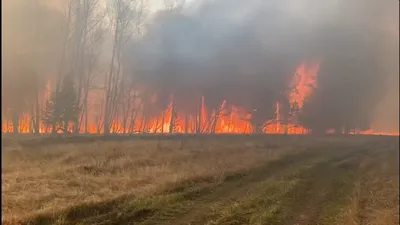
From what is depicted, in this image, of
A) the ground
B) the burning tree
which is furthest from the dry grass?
the burning tree

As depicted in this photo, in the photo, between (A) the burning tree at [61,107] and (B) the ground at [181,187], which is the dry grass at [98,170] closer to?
(B) the ground at [181,187]

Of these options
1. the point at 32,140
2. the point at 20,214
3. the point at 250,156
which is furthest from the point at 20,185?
the point at 250,156

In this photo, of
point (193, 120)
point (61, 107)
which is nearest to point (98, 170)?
point (61, 107)

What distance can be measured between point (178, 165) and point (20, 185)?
9.92 metres

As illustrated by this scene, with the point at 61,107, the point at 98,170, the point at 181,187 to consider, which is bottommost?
the point at 181,187

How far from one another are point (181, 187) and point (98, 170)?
4.77m

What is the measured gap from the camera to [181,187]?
16641mm

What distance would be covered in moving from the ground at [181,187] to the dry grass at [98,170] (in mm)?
41

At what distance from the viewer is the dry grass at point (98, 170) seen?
42.1 feet

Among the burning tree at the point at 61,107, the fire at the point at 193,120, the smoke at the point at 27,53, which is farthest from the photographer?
the fire at the point at 193,120

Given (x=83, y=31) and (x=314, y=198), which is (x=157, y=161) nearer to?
(x=83, y=31)

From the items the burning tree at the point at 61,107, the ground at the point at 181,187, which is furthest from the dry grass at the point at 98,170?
the burning tree at the point at 61,107

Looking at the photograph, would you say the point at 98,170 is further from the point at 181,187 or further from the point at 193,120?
the point at 193,120

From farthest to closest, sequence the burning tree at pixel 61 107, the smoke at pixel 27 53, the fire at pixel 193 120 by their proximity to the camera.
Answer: the fire at pixel 193 120
the burning tree at pixel 61 107
the smoke at pixel 27 53
